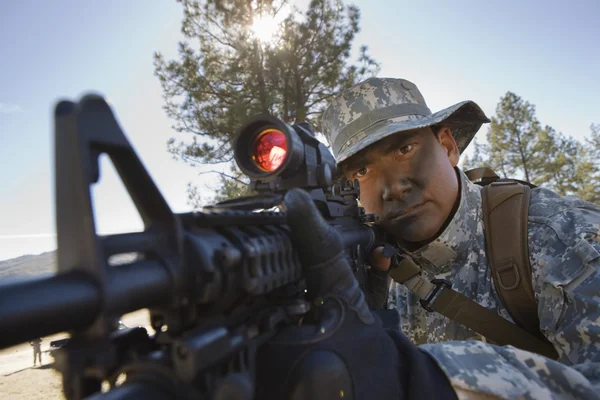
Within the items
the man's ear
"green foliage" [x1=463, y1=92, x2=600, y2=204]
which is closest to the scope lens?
the man's ear

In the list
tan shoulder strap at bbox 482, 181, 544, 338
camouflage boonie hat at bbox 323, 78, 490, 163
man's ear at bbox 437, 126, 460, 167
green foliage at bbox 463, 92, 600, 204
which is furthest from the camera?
green foliage at bbox 463, 92, 600, 204

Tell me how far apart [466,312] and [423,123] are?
141cm

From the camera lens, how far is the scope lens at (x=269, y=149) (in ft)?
5.99

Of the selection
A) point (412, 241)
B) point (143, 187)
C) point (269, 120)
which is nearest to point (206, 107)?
point (412, 241)

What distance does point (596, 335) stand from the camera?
1942 millimetres

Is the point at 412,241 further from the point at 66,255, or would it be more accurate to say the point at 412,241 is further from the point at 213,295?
the point at 66,255

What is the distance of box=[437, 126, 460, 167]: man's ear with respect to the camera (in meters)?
3.35

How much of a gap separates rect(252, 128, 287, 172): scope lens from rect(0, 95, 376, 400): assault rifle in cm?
50

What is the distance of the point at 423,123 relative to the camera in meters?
3.04

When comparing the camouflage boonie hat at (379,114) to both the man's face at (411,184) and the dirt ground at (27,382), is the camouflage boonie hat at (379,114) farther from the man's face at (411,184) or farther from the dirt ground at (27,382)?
the dirt ground at (27,382)

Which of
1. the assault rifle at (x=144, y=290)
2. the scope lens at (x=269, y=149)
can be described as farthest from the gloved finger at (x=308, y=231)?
the scope lens at (x=269, y=149)

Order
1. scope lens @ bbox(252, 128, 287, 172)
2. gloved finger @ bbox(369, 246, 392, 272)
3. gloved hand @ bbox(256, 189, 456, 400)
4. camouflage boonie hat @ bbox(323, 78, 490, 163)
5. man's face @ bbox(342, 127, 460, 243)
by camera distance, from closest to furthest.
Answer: gloved hand @ bbox(256, 189, 456, 400) < scope lens @ bbox(252, 128, 287, 172) < gloved finger @ bbox(369, 246, 392, 272) < man's face @ bbox(342, 127, 460, 243) < camouflage boonie hat @ bbox(323, 78, 490, 163)

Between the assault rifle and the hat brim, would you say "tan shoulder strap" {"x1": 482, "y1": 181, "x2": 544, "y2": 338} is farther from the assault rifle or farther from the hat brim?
the assault rifle

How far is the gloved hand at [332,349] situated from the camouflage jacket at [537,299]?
0.59 ft
